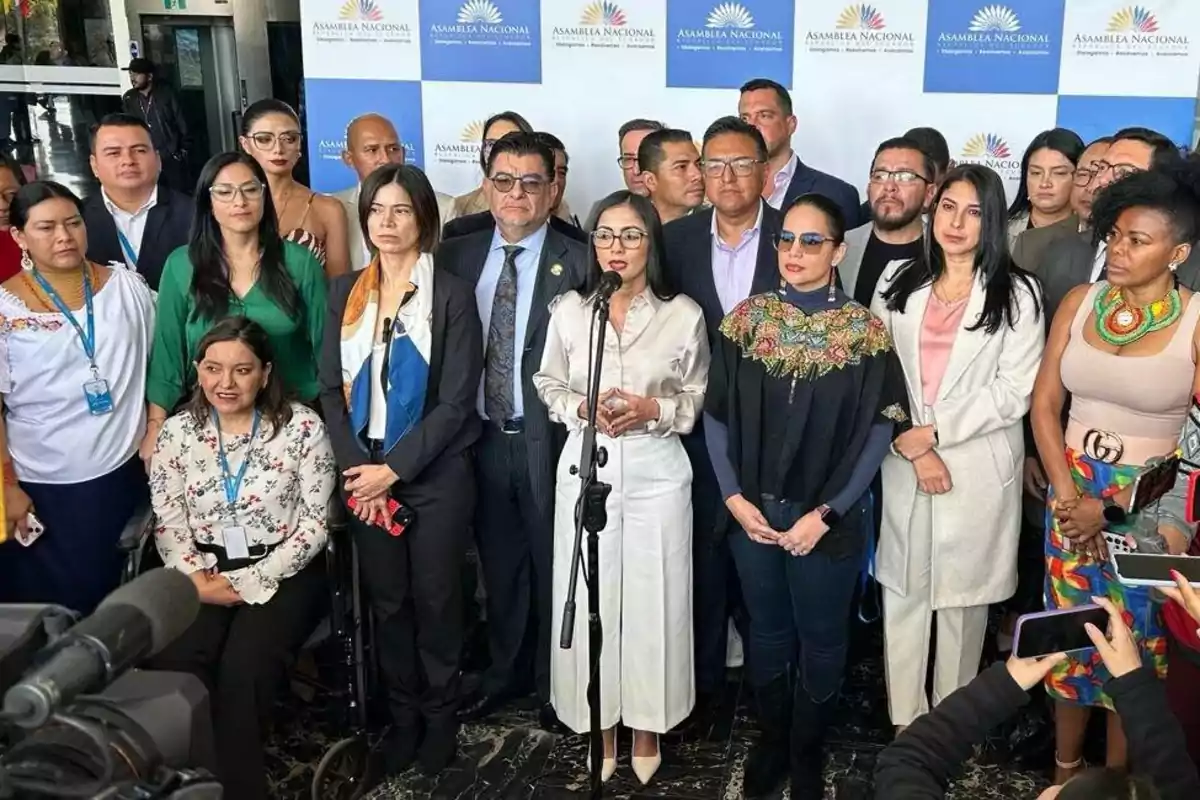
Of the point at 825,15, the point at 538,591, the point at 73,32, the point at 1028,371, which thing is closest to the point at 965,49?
the point at 825,15

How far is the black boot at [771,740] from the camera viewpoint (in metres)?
2.86

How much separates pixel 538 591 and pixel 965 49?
3222mm

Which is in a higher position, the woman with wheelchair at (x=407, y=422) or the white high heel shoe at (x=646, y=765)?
the woman with wheelchair at (x=407, y=422)

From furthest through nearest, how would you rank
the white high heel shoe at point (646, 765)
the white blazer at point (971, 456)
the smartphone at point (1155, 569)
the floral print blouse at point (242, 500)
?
the white high heel shoe at point (646, 765)
the floral print blouse at point (242, 500)
the white blazer at point (971, 456)
the smartphone at point (1155, 569)

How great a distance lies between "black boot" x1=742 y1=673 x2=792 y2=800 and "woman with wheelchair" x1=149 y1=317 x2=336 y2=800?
4.00 ft

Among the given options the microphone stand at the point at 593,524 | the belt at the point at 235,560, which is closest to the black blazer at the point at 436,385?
the belt at the point at 235,560

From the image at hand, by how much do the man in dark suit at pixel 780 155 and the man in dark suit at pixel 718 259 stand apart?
2.75 ft

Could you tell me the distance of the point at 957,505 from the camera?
2.77 m

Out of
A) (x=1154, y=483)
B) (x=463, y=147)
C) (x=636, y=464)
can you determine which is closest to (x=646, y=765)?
(x=636, y=464)

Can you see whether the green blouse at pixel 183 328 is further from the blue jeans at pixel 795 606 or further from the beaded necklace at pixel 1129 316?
the beaded necklace at pixel 1129 316

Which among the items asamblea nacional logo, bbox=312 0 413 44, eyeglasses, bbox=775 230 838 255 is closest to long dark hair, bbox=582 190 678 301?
eyeglasses, bbox=775 230 838 255

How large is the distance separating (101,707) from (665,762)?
6.93 feet

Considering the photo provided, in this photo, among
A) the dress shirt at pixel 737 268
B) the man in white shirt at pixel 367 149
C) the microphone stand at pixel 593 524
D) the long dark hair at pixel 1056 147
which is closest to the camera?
the microphone stand at pixel 593 524

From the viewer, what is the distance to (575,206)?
5.15 metres
